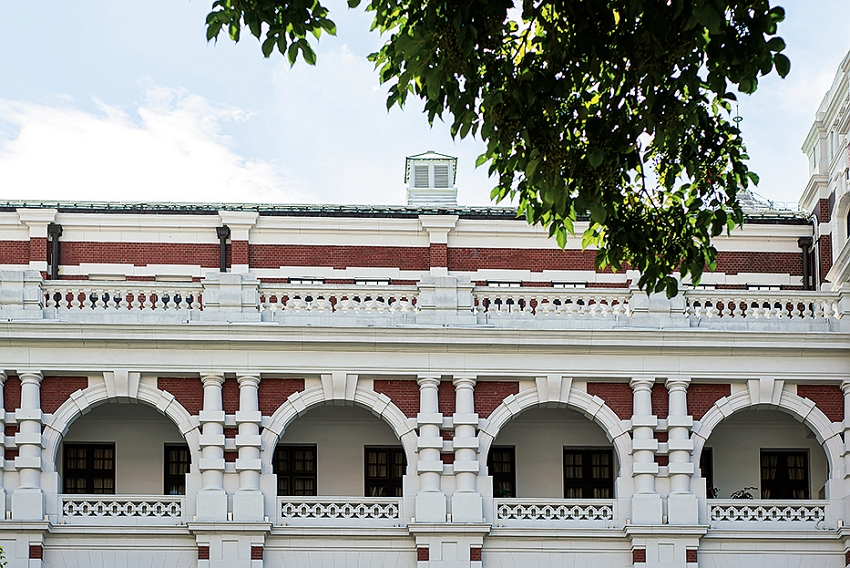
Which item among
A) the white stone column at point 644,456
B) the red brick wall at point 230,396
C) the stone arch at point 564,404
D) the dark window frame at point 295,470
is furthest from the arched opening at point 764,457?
the red brick wall at point 230,396

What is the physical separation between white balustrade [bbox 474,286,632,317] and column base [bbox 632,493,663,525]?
13.1 feet

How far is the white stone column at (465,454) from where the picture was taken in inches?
1330

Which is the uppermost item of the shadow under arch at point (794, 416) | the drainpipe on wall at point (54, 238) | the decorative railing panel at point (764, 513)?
the drainpipe on wall at point (54, 238)

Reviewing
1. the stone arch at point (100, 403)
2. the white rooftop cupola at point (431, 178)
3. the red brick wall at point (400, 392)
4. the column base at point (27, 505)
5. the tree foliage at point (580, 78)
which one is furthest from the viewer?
the white rooftop cupola at point (431, 178)

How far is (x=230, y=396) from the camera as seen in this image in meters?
34.5

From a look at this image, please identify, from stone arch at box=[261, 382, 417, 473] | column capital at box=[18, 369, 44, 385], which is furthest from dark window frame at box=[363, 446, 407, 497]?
column capital at box=[18, 369, 44, 385]

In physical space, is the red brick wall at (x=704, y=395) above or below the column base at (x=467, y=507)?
above

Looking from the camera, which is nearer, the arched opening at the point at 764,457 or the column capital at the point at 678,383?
the column capital at the point at 678,383

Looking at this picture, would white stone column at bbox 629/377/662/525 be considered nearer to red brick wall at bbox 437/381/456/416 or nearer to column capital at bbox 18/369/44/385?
red brick wall at bbox 437/381/456/416

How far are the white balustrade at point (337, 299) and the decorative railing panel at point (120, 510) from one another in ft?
15.0

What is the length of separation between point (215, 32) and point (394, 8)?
1.97 meters

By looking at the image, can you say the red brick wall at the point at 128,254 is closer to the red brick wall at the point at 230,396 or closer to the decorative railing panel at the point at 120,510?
the red brick wall at the point at 230,396

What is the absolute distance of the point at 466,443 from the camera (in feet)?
112

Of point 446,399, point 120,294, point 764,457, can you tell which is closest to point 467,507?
point 446,399
